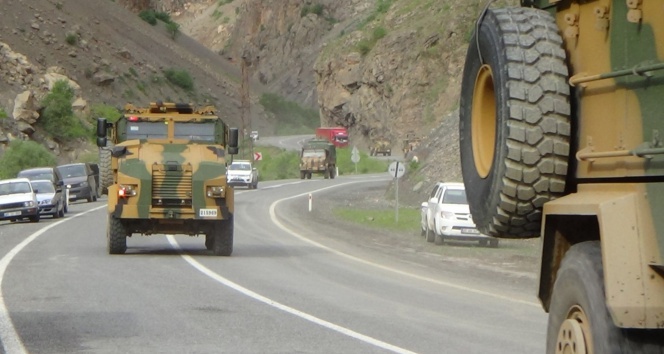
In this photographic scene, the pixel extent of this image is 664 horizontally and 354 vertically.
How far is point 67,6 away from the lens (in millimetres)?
108125

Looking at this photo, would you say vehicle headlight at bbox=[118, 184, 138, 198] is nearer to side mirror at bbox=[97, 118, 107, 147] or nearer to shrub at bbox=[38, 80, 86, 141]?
side mirror at bbox=[97, 118, 107, 147]

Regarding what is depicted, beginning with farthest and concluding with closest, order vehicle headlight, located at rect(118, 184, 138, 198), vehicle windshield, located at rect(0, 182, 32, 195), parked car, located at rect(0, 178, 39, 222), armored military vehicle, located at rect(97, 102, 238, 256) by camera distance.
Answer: vehicle windshield, located at rect(0, 182, 32, 195)
parked car, located at rect(0, 178, 39, 222)
armored military vehicle, located at rect(97, 102, 238, 256)
vehicle headlight, located at rect(118, 184, 138, 198)

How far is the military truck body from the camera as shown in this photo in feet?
268

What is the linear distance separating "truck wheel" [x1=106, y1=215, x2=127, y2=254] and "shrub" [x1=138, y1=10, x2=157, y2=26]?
11540 cm

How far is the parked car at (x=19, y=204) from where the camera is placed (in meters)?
38.2

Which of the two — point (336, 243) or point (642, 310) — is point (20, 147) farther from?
point (642, 310)

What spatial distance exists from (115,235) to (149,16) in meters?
118

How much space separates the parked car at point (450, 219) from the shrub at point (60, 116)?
171 ft

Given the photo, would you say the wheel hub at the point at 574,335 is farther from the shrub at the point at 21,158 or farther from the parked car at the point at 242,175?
the parked car at the point at 242,175

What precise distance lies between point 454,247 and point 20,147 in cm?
4225

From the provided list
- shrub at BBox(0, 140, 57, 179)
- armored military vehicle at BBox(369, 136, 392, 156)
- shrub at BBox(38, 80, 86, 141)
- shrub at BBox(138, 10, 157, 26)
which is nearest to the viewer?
shrub at BBox(0, 140, 57, 179)

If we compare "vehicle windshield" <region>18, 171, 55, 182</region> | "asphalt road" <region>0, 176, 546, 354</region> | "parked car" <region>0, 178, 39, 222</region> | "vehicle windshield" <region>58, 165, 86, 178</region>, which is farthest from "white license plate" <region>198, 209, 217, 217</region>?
"vehicle windshield" <region>58, 165, 86, 178</region>

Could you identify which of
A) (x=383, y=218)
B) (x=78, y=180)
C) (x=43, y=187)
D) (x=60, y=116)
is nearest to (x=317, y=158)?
(x=60, y=116)

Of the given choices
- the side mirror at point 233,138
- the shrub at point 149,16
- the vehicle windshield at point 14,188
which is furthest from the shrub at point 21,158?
the shrub at point 149,16
